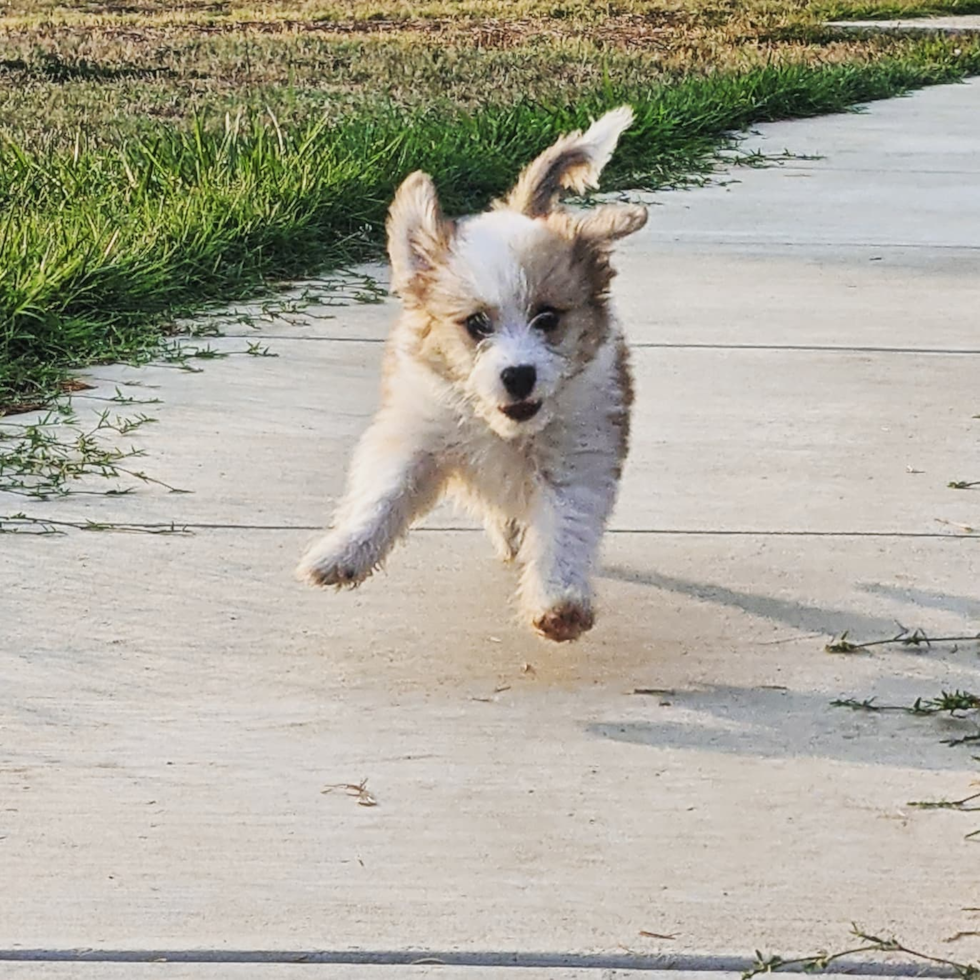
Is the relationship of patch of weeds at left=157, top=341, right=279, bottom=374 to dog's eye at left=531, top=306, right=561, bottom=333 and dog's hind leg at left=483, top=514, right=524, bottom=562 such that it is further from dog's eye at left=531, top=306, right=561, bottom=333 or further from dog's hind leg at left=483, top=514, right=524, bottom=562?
dog's eye at left=531, top=306, right=561, bottom=333

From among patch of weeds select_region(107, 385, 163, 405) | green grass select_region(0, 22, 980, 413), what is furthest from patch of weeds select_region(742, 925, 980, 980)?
green grass select_region(0, 22, 980, 413)

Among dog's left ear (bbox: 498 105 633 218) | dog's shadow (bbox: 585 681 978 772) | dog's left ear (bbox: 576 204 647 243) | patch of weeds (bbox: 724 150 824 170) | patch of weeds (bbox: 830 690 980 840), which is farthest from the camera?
patch of weeds (bbox: 724 150 824 170)

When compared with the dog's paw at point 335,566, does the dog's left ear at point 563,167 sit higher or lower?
higher

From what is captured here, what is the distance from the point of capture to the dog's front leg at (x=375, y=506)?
4.53m

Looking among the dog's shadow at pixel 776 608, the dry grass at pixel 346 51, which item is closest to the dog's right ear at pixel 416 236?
the dog's shadow at pixel 776 608

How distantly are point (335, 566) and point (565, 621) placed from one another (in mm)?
553

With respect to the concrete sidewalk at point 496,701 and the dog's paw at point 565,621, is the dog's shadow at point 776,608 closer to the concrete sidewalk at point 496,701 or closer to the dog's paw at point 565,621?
the concrete sidewalk at point 496,701

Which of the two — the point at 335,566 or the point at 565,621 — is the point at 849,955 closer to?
the point at 565,621

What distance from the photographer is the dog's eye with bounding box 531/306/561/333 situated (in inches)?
179

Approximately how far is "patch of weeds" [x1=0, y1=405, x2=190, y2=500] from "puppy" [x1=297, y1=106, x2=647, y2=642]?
1.11 m

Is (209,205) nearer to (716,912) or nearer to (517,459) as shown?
(517,459)

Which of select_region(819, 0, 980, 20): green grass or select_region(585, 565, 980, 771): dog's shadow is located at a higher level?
select_region(585, 565, 980, 771): dog's shadow

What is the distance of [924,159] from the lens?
12.1 m

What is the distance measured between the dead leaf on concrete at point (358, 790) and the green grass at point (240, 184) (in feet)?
9.95
